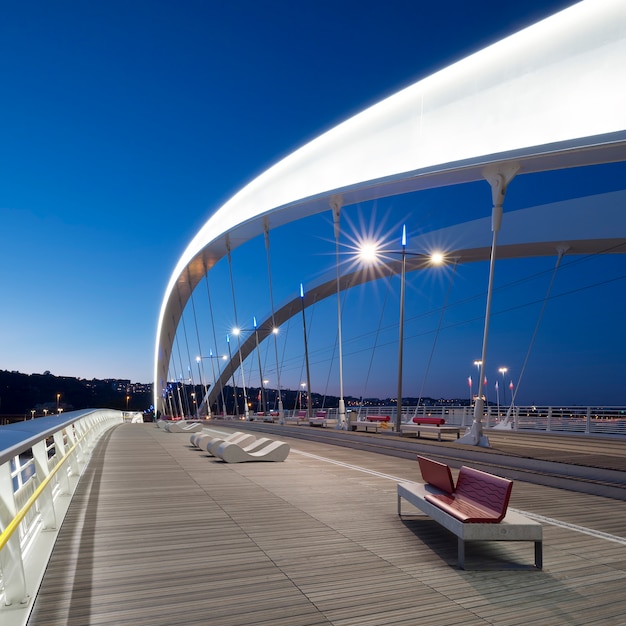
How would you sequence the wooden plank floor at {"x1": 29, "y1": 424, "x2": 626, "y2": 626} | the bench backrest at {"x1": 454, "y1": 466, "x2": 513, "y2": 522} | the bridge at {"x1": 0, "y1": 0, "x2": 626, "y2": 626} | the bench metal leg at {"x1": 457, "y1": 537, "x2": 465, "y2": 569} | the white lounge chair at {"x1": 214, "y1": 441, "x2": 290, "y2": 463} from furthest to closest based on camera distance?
the white lounge chair at {"x1": 214, "y1": 441, "x2": 290, "y2": 463}
the bench backrest at {"x1": 454, "y1": 466, "x2": 513, "y2": 522}
the bench metal leg at {"x1": 457, "y1": 537, "x2": 465, "y2": 569}
the bridge at {"x1": 0, "y1": 0, "x2": 626, "y2": 626}
the wooden plank floor at {"x1": 29, "y1": 424, "x2": 626, "y2": 626}

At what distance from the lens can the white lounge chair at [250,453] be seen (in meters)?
11.6

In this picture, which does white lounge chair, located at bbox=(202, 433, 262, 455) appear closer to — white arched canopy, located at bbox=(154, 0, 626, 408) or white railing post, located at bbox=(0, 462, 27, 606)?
white arched canopy, located at bbox=(154, 0, 626, 408)

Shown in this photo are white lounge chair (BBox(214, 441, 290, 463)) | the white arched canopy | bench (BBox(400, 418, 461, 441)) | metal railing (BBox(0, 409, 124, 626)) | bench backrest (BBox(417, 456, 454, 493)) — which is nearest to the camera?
metal railing (BBox(0, 409, 124, 626))

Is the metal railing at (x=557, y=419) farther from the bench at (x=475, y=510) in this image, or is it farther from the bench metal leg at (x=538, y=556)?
the bench metal leg at (x=538, y=556)

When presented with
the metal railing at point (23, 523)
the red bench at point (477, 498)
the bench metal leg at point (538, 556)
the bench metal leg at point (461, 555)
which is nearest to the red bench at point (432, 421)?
the red bench at point (477, 498)

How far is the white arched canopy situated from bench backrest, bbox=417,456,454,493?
908cm

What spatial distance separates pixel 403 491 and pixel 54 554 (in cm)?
357

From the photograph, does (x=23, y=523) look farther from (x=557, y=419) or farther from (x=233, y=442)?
(x=557, y=419)

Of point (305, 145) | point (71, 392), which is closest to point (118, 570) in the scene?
point (305, 145)

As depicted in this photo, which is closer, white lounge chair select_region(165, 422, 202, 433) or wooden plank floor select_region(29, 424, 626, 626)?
wooden plank floor select_region(29, 424, 626, 626)

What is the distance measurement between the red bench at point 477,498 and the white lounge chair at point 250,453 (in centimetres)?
627

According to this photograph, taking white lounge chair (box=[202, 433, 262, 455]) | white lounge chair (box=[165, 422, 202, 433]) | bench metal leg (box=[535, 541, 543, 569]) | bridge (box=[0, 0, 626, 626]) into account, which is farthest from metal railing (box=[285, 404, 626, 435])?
bench metal leg (box=[535, 541, 543, 569])

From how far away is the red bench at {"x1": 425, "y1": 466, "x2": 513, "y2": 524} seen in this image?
15.1 ft

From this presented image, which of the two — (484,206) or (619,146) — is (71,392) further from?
(619,146)
